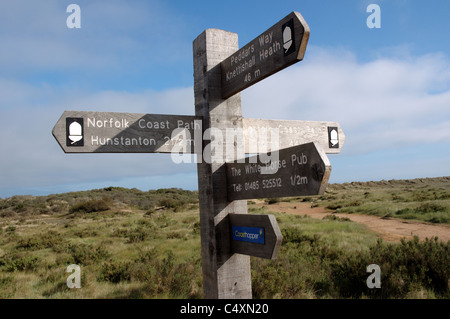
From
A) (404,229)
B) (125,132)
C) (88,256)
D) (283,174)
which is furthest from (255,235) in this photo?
(404,229)

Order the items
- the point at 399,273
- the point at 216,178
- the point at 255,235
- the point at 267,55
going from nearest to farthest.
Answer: the point at 267,55, the point at 255,235, the point at 216,178, the point at 399,273

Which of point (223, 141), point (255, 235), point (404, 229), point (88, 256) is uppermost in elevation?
point (223, 141)

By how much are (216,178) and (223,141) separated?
35 cm

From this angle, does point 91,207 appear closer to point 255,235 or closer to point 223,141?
point 223,141

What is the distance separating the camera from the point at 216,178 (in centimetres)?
310

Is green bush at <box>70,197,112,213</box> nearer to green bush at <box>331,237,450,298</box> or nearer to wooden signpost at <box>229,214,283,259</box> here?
green bush at <box>331,237,450,298</box>

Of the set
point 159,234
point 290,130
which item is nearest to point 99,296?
point 290,130

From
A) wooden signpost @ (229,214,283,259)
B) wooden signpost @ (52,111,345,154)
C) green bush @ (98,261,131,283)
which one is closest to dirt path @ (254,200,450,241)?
green bush @ (98,261,131,283)

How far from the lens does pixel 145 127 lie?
9.98 feet

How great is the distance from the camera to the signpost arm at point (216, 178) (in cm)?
309

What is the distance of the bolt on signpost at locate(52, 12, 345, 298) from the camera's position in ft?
8.68

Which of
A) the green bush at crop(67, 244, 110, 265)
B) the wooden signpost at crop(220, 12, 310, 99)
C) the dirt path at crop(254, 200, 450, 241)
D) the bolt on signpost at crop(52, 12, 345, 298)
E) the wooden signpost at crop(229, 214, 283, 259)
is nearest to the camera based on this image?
the wooden signpost at crop(220, 12, 310, 99)

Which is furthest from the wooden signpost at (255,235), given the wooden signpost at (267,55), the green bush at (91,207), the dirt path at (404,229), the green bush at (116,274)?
the green bush at (91,207)
